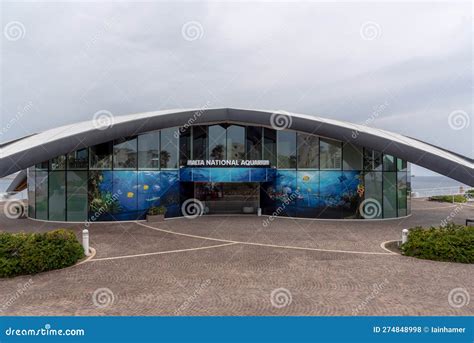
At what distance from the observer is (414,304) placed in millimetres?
8539

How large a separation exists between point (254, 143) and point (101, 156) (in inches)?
447

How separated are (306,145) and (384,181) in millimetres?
6263

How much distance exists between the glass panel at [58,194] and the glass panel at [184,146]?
822cm

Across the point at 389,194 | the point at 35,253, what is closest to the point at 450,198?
the point at 389,194

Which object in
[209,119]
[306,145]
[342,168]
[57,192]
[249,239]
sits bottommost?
[249,239]

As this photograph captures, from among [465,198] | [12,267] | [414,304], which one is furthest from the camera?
[465,198]

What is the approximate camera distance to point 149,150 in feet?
A: 77.4

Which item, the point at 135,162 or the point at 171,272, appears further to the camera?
the point at 135,162

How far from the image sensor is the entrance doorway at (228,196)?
26094 mm

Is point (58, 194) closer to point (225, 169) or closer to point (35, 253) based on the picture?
point (225, 169)

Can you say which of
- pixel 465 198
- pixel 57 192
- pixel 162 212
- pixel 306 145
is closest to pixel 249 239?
pixel 162 212

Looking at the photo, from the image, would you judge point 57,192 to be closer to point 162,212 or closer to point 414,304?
point 162,212

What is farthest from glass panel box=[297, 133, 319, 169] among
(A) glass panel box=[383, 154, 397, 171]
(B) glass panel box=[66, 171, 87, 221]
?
(B) glass panel box=[66, 171, 87, 221]

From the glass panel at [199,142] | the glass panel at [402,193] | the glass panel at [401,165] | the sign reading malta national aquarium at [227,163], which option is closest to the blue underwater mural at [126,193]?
the sign reading malta national aquarium at [227,163]
